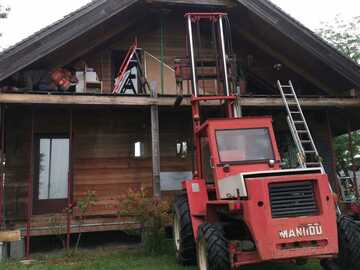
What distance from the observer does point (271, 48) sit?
12094 mm

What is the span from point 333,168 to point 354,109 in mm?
2048

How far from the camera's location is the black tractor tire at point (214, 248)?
543cm

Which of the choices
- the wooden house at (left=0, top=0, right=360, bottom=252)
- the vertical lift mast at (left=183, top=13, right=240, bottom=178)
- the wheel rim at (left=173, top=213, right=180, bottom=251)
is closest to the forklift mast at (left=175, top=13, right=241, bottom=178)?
the vertical lift mast at (left=183, top=13, right=240, bottom=178)

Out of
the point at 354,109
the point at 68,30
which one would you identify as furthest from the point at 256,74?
the point at 68,30

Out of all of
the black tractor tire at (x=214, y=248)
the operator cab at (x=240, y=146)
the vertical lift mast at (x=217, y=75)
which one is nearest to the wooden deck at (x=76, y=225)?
the vertical lift mast at (x=217, y=75)

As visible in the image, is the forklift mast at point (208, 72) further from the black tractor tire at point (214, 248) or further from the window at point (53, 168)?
the window at point (53, 168)

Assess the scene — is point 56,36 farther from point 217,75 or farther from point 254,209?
point 254,209

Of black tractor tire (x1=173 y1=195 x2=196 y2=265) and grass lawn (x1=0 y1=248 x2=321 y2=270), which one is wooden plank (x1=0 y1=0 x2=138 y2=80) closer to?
grass lawn (x1=0 y1=248 x2=321 y2=270)

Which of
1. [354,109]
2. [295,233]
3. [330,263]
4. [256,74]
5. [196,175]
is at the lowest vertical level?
[330,263]

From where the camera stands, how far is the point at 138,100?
9953mm

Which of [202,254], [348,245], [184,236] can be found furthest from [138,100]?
[348,245]

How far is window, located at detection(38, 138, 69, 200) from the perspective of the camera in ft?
36.6

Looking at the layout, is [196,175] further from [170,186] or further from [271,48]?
[271,48]

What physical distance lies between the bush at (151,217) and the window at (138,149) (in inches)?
118
